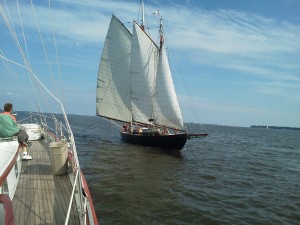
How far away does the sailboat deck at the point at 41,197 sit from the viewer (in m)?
→ 6.79

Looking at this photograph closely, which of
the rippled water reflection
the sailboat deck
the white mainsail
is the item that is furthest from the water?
the white mainsail

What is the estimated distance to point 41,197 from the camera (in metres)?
8.05

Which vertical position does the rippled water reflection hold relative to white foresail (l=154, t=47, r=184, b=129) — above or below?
below

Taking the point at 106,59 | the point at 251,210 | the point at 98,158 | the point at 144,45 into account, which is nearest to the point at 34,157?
the point at 251,210

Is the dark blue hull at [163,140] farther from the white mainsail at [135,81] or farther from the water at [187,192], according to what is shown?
the water at [187,192]

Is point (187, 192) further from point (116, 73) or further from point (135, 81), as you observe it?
point (116, 73)

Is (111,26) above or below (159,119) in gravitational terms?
above

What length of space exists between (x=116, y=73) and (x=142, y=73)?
17.0 ft

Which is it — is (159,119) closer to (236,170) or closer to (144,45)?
(144,45)

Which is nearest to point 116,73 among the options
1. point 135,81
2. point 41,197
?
point 135,81

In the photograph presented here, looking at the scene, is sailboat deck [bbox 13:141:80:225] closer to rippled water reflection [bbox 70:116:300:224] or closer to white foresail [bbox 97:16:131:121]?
rippled water reflection [bbox 70:116:300:224]

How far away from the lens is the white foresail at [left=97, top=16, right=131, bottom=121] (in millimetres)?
40094

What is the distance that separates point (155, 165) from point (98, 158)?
5021 millimetres

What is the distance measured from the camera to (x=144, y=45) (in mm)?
37531
